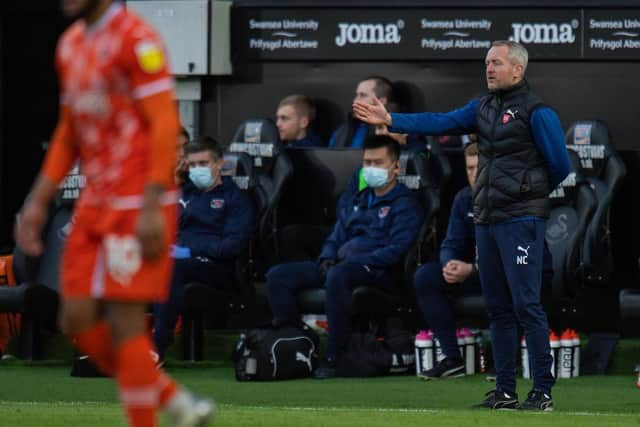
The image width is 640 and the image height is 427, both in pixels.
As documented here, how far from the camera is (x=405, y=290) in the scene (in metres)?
10.7

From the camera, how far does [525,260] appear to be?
7.93 meters

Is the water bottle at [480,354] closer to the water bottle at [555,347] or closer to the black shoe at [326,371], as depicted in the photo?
the water bottle at [555,347]

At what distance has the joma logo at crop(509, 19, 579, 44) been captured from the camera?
478 inches

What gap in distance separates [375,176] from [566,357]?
5.54ft

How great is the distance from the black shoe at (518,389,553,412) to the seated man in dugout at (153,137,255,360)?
3.42 metres

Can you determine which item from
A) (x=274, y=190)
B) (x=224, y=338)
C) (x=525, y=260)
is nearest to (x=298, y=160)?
(x=274, y=190)

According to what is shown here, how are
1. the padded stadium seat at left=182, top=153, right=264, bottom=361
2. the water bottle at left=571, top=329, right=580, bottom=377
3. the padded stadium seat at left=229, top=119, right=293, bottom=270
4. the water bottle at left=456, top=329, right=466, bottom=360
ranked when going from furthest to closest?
the padded stadium seat at left=229, top=119, right=293, bottom=270 < the padded stadium seat at left=182, top=153, right=264, bottom=361 < the water bottle at left=456, top=329, right=466, bottom=360 < the water bottle at left=571, top=329, right=580, bottom=377

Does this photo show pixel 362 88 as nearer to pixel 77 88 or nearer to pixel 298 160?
pixel 298 160

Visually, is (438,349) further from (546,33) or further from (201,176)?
(546,33)

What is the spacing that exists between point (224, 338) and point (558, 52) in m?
3.27

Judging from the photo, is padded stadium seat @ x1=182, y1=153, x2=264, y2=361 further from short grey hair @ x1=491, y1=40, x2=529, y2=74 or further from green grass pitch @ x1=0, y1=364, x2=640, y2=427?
short grey hair @ x1=491, y1=40, x2=529, y2=74

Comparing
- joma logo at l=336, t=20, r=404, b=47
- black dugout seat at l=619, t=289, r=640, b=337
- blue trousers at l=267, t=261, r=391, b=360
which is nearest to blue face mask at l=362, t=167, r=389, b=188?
blue trousers at l=267, t=261, r=391, b=360

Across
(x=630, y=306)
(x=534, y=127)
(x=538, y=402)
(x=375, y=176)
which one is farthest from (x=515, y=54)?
(x=375, y=176)

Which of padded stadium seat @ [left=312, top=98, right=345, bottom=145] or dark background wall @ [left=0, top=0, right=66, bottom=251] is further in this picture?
dark background wall @ [left=0, top=0, right=66, bottom=251]
